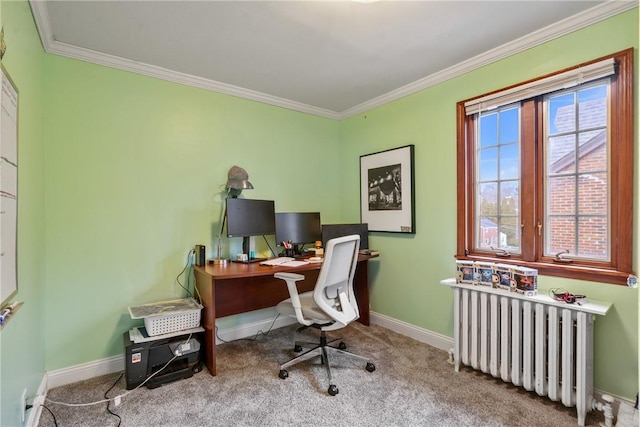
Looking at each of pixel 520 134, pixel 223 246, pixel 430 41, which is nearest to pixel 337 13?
pixel 430 41

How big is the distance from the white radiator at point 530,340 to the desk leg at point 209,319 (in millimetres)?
1764

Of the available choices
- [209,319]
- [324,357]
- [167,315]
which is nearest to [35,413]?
[167,315]

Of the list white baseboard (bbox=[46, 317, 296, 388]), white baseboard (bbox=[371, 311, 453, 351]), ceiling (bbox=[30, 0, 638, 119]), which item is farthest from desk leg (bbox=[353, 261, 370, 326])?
white baseboard (bbox=[46, 317, 296, 388])

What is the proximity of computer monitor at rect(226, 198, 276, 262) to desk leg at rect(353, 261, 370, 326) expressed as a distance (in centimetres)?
103

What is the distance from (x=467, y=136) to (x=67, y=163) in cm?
303

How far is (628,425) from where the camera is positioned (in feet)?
5.13

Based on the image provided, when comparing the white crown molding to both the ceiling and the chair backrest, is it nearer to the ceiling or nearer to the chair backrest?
the ceiling

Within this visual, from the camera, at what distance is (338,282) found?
223cm

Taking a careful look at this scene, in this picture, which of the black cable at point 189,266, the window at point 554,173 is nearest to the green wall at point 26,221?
the black cable at point 189,266

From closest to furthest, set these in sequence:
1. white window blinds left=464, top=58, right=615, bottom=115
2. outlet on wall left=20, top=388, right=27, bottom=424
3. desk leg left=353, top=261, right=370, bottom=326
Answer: outlet on wall left=20, top=388, right=27, bottom=424 < white window blinds left=464, top=58, right=615, bottom=115 < desk leg left=353, top=261, right=370, bottom=326

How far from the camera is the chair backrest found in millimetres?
2062

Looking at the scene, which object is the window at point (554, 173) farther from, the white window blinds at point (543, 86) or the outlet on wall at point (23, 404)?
the outlet on wall at point (23, 404)

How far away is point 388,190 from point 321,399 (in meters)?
1.97

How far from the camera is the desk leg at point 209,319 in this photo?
2.22 m
